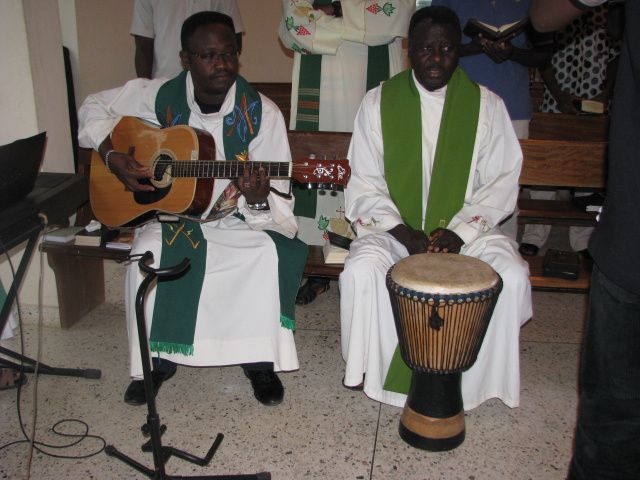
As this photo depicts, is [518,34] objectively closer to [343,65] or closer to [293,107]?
[343,65]

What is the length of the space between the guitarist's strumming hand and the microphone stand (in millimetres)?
1031

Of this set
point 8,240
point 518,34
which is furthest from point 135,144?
point 518,34

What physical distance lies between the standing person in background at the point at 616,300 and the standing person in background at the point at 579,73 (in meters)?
3.02

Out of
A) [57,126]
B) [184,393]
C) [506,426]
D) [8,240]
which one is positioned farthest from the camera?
[57,126]

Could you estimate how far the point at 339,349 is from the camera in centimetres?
385

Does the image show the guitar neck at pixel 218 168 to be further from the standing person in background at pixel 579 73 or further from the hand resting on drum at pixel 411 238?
the standing person in background at pixel 579 73

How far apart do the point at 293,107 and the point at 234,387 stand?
2.14m

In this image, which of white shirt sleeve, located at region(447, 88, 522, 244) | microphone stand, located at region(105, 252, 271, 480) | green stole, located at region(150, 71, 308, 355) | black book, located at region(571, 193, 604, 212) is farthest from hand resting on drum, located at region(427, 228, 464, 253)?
black book, located at region(571, 193, 604, 212)

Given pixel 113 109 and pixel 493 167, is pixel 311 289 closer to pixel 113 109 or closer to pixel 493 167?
pixel 493 167

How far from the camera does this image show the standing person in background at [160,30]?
511 centimetres

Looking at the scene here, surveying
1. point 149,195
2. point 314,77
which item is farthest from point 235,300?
point 314,77

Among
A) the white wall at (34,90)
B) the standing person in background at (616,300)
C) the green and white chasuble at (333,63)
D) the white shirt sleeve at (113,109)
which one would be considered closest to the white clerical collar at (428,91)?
the green and white chasuble at (333,63)

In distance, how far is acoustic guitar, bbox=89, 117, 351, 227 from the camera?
10.3ft

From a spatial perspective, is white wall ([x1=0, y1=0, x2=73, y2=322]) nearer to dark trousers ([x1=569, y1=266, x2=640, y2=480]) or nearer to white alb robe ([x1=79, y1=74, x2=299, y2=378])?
white alb robe ([x1=79, y1=74, x2=299, y2=378])
